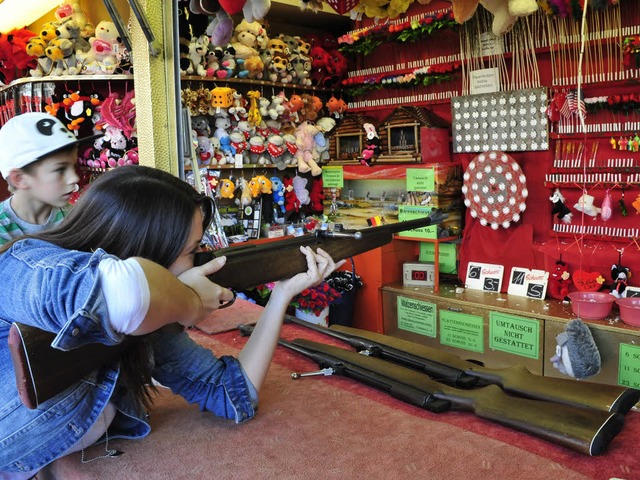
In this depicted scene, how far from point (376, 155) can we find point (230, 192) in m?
1.08

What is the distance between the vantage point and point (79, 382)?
112 centimetres

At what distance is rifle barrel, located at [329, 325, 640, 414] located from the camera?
1.41 metres

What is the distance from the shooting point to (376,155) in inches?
169

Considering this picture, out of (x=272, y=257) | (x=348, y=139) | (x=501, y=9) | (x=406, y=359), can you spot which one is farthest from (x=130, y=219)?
(x=348, y=139)

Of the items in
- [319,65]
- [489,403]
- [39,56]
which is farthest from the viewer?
[319,65]

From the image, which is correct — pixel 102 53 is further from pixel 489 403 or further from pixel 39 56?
pixel 489 403

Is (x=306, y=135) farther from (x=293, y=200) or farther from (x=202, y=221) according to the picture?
(x=202, y=221)

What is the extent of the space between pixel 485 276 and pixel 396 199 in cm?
86

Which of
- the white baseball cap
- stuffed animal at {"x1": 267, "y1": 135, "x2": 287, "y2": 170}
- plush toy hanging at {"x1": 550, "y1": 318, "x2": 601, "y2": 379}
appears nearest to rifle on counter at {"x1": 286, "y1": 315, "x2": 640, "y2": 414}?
the white baseball cap

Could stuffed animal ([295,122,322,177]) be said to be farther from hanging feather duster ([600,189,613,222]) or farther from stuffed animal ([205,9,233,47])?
stuffed animal ([205,9,233,47])

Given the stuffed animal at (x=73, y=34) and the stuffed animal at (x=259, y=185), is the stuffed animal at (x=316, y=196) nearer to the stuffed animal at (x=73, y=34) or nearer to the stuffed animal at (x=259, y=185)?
the stuffed animal at (x=259, y=185)

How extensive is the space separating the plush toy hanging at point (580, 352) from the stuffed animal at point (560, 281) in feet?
2.16

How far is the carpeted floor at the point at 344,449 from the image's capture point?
3.87 feet

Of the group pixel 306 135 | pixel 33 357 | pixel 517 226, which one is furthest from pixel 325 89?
pixel 33 357
